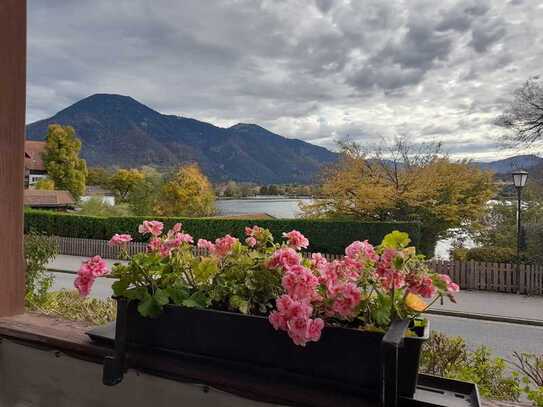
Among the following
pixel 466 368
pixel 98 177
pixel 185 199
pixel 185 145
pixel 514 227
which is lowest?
pixel 466 368

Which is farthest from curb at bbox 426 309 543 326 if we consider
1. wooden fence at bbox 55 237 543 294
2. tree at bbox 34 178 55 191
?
tree at bbox 34 178 55 191

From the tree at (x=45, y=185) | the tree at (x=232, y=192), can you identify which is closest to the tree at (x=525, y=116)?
the tree at (x=232, y=192)

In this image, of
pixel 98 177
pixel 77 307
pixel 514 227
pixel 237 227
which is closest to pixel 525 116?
pixel 514 227

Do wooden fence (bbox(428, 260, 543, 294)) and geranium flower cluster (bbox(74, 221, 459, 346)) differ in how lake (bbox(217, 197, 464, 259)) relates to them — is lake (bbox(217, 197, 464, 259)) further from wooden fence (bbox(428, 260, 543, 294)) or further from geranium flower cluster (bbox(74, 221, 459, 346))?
geranium flower cluster (bbox(74, 221, 459, 346))

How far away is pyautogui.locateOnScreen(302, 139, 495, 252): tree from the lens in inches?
338

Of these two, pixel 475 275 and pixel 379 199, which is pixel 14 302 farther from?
pixel 379 199

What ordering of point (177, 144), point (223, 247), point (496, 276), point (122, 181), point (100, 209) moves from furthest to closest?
point (177, 144) → point (122, 181) → point (100, 209) → point (496, 276) → point (223, 247)

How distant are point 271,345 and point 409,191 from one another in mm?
8637

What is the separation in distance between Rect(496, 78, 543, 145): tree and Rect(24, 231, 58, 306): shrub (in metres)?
9.71

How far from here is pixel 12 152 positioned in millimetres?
1111

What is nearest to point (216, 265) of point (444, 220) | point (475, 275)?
point (475, 275)

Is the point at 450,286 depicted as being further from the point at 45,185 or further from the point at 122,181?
the point at 45,185

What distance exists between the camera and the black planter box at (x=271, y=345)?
1.75 ft

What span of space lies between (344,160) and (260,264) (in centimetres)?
928
